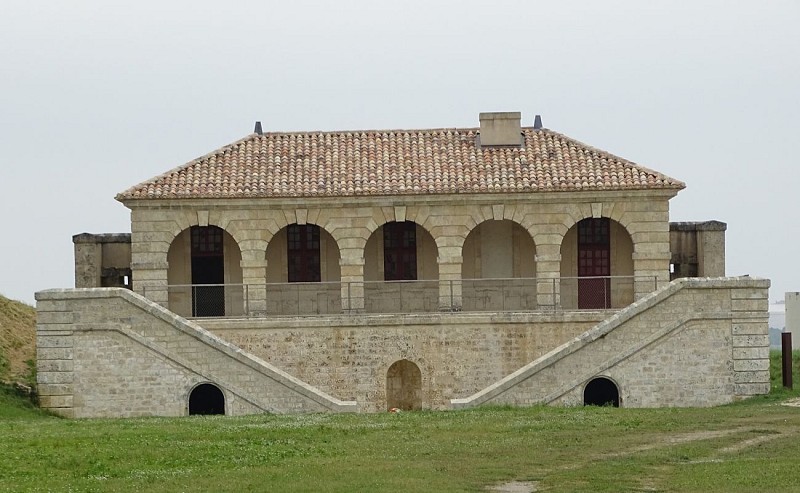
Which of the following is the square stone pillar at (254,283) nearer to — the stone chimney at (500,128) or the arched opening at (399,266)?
the arched opening at (399,266)

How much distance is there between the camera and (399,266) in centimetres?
4219

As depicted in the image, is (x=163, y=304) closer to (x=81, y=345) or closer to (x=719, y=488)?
(x=81, y=345)

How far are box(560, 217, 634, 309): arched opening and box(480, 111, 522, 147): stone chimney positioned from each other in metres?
3.07

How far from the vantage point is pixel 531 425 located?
29.6 meters

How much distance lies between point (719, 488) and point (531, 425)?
8.62 metres

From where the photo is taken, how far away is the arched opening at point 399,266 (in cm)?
4131

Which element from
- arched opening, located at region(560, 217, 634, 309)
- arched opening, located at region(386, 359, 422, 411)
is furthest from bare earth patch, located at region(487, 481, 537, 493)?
arched opening, located at region(560, 217, 634, 309)

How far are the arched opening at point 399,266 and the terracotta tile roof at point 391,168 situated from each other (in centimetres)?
177

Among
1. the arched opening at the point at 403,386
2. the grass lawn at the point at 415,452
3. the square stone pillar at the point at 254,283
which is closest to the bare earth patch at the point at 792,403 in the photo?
the grass lawn at the point at 415,452

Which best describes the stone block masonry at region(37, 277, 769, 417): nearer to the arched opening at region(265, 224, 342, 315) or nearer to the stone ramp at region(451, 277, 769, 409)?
the stone ramp at region(451, 277, 769, 409)

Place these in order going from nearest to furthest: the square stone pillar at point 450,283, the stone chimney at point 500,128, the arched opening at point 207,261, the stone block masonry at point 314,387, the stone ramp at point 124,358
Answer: the stone block masonry at point 314,387
the stone ramp at point 124,358
the square stone pillar at point 450,283
the arched opening at point 207,261
the stone chimney at point 500,128

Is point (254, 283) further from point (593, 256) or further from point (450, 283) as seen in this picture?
point (593, 256)

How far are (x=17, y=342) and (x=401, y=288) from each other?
9586 mm

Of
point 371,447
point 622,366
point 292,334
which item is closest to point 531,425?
point 371,447
